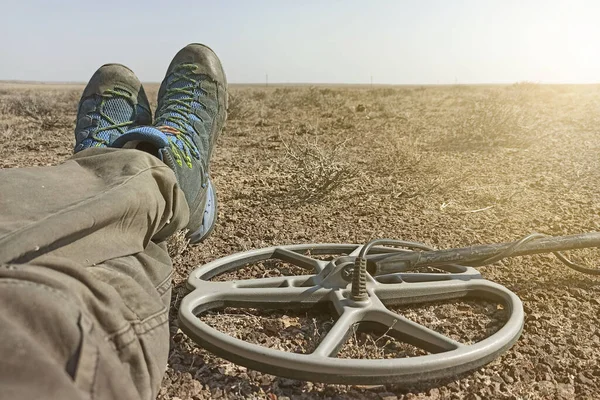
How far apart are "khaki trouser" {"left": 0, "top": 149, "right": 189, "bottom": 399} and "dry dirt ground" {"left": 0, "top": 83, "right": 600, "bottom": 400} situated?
31 cm

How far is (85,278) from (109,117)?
5.52 ft

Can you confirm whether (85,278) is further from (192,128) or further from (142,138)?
(192,128)

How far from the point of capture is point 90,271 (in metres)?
0.95

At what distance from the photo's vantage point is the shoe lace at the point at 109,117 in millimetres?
2180

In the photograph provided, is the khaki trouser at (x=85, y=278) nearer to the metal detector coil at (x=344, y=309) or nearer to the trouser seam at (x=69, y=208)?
the trouser seam at (x=69, y=208)

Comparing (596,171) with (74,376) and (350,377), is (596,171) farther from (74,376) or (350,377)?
(74,376)

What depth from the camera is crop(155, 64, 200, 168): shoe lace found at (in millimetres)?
1820

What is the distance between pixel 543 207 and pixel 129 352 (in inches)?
85.9

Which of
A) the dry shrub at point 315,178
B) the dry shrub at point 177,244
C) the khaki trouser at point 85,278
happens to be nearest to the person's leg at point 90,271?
the khaki trouser at point 85,278

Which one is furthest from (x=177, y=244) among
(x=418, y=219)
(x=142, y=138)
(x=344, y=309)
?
(x=418, y=219)

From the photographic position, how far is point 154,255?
51.1 inches

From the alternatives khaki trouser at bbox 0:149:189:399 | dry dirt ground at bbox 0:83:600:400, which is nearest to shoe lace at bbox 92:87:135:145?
dry dirt ground at bbox 0:83:600:400

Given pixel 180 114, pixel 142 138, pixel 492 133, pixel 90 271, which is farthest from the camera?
pixel 492 133

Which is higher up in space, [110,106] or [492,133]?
[110,106]
